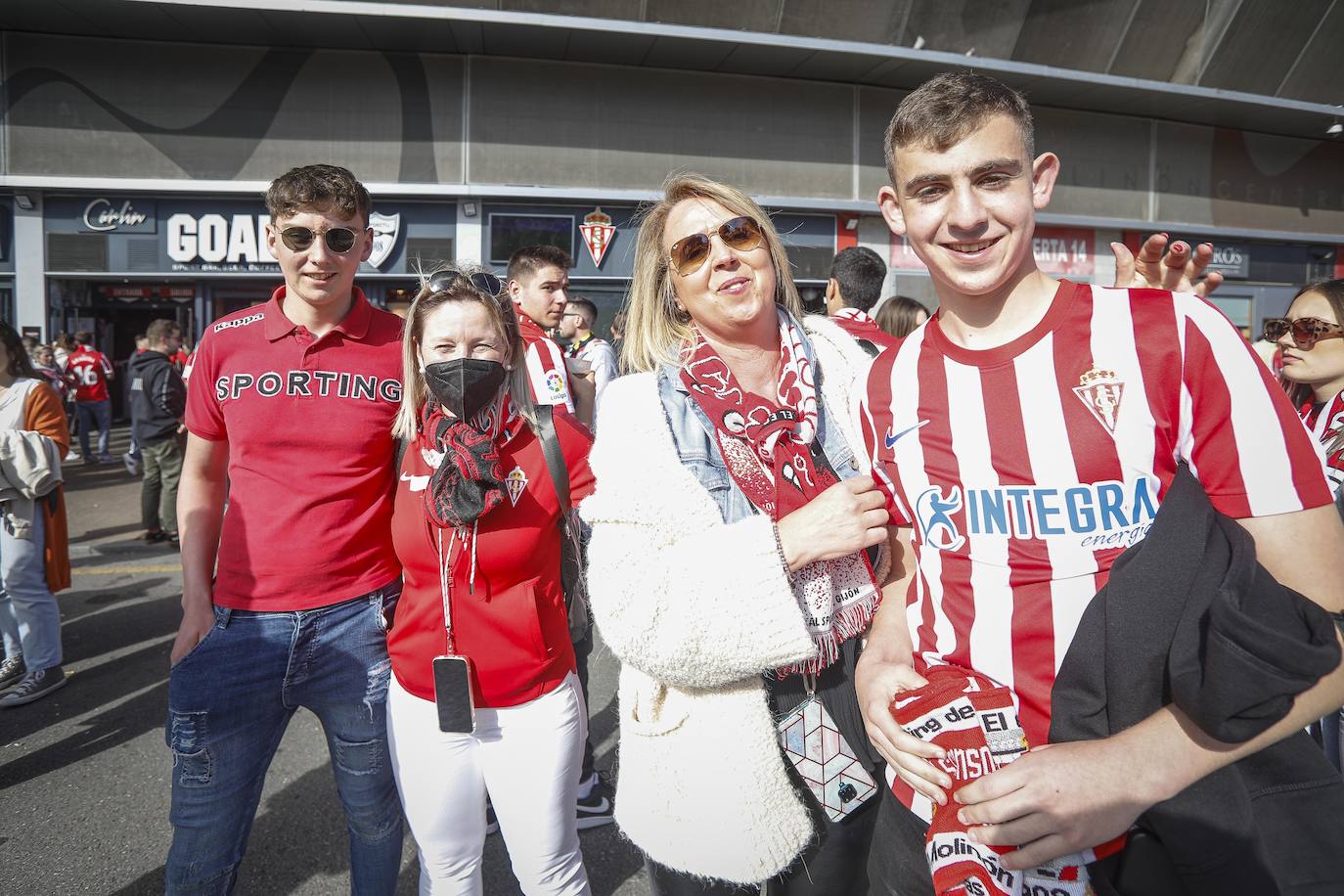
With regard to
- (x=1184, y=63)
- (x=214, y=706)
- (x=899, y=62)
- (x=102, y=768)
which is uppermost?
(x=1184, y=63)

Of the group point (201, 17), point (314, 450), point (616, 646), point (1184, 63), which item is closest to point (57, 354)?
point (201, 17)

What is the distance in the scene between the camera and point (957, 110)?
1328 mm

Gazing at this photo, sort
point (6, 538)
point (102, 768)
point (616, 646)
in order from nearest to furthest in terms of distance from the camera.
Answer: point (616, 646), point (102, 768), point (6, 538)

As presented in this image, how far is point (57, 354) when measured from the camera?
11.6 metres

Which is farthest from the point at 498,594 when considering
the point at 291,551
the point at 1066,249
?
the point at 1066,249

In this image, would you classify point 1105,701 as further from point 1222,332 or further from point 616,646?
point 616,646

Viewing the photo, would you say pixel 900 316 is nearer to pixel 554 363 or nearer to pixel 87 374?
pixel 554 363

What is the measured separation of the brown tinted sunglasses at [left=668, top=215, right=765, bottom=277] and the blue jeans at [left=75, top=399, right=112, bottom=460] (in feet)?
43.9

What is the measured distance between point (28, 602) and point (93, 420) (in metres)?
10.3

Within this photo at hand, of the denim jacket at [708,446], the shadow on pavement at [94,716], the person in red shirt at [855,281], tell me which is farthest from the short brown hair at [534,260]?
the shadow on pavement at [94,716]

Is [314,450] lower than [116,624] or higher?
higher

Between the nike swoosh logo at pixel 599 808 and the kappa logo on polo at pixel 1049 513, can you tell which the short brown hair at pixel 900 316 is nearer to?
the nike swoosh logo at pixel 599 808

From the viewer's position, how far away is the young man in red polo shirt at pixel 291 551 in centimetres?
204

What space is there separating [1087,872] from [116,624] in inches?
252
